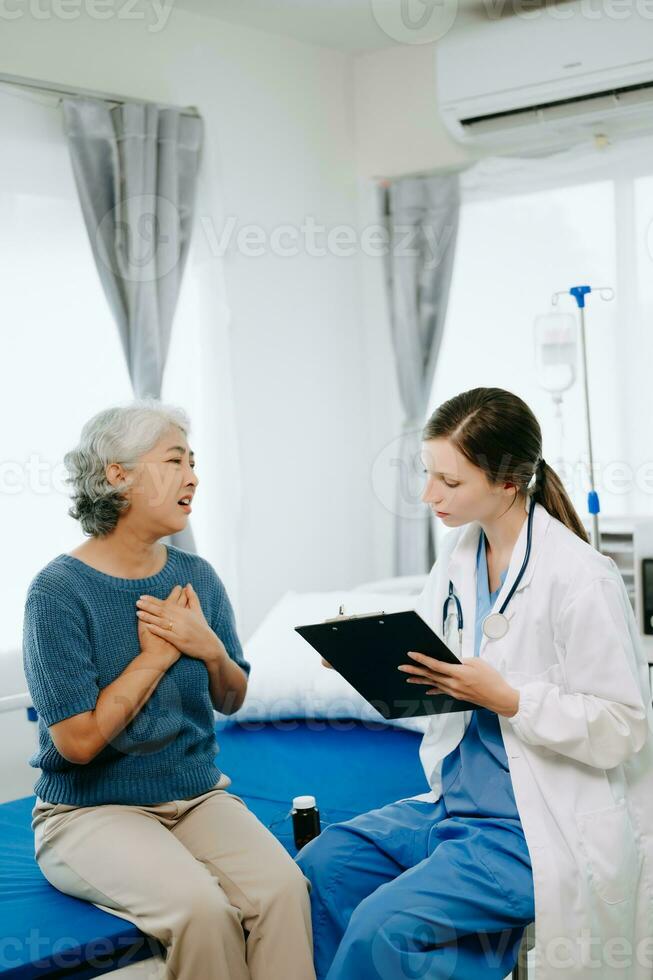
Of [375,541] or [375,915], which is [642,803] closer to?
[375,915]

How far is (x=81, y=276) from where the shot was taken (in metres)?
3.36

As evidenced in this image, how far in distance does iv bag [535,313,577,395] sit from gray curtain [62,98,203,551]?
3.90 ft

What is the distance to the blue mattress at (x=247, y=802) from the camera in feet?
5.81

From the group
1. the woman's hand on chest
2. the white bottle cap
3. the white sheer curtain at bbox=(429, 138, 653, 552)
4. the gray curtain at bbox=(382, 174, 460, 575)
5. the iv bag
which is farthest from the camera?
the gray curtain at bbox=(382, 174, 460, 575)

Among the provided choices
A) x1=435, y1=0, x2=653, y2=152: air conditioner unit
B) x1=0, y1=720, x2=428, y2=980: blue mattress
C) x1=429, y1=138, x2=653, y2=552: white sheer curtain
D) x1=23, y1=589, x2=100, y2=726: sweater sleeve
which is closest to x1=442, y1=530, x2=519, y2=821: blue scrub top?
x1=0, y1=720, x2=428, y2=980: blue mattress

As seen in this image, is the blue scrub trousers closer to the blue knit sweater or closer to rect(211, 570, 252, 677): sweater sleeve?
the blue knit sweater

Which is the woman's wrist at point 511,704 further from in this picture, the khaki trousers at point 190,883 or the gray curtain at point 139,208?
the gray curtain at point 139,208

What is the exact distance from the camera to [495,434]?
1924 mm

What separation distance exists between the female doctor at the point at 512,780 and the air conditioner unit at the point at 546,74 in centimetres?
193

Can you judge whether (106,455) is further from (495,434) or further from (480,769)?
(480,769)


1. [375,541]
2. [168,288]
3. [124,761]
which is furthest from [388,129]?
[124,761]

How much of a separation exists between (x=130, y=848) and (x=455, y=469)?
2.82 ft

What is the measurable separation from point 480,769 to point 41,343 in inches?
77.9

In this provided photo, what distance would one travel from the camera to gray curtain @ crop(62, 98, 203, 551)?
10.7ft
